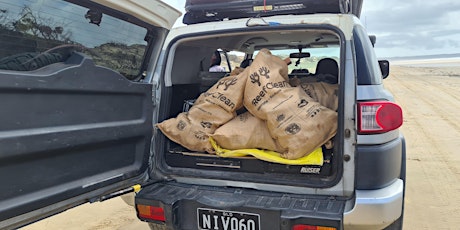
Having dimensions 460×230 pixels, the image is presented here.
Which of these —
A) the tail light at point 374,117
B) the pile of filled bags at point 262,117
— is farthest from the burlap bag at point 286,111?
the tail light at point 374,117

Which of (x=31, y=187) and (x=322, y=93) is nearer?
(x=31, y=187)

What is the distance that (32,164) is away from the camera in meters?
1.90

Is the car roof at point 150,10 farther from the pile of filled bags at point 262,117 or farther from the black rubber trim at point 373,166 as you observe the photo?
the black rubber trim at point 373,166

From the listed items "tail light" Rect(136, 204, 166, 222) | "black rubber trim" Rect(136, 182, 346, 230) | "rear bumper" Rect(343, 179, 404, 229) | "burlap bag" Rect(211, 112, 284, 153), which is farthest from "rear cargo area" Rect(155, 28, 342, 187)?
"tail light" Rect(136, 204, 166, 222)

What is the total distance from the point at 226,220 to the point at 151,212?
0.51 m

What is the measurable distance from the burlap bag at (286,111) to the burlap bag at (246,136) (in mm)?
79

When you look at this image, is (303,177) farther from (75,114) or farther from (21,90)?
(21,90)

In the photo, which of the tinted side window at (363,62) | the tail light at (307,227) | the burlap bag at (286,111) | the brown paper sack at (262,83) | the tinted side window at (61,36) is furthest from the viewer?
the brown paper sack at (262,83)

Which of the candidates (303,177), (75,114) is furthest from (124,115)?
(303,177)

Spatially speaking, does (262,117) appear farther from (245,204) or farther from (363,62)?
(363,62)

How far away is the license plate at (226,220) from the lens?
2338 millimetres

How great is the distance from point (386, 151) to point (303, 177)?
0.52m

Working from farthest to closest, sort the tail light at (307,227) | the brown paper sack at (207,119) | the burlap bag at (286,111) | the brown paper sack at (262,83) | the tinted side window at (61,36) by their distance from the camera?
1. the brown paper sack at (207,119)
2. the brown paper sack at (262,83)
3. the burlap bag at (286,111)
4. the tail light at (307,227)
5. the tinted side window at (61,36)

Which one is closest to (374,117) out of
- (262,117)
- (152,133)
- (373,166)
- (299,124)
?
(373,166)
